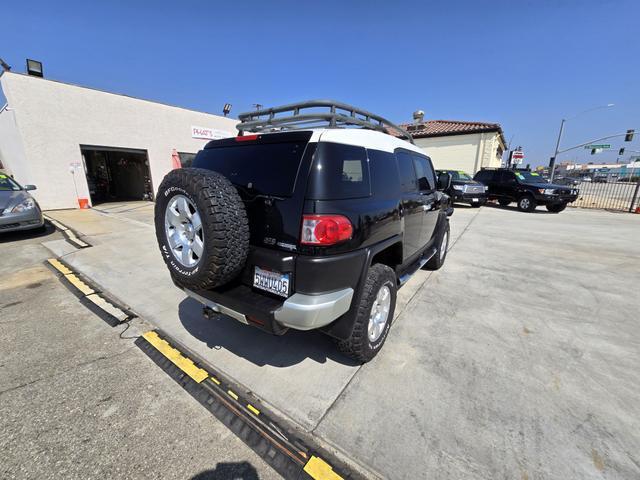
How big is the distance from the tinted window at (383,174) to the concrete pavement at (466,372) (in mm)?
1508

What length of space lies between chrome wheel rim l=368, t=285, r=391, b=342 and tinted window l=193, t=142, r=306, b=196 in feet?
4.05

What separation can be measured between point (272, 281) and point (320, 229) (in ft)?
1.73

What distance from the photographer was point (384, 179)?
2625 millimetres

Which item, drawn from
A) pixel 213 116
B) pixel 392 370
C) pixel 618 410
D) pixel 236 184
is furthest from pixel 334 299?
pixel 213 116

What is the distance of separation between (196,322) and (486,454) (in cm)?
280

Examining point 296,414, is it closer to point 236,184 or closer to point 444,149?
point 236,184

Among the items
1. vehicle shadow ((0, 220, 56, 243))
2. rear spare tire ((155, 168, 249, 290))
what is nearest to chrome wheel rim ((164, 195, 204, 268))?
rear spare tire ((155, 168, 249, 290))

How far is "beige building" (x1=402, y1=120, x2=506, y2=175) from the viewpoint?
20547 millimetres

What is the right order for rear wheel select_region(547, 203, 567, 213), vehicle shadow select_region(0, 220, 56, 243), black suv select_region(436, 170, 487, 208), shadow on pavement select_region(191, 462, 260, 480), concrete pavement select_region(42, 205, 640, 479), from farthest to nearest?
black suv select_region(436, 170, 487, 208) < rear wheel select_region(547, 203, 567, 213) < vehicle shadow select_region(0, 220, 56, 243) < concrete pavement select_region(42, 205, 640, 479) < shadow on pavement select_region(191, 462, 260, 480)

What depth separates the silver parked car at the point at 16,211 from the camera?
19.2 ft

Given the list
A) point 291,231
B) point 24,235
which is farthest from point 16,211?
point 291,231

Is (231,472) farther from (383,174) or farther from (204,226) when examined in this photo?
(383,174)

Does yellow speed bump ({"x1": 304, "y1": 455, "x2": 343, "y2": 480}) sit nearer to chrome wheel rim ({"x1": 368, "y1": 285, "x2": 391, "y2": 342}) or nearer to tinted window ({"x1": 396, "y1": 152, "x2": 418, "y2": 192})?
chrome wheel rim ({"x1": 368, "y1": 285, "x2": 391, "y2": 342})

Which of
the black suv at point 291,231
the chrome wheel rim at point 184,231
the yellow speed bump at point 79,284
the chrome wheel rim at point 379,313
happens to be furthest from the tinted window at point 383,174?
the yellow speed bump at point 79,284
